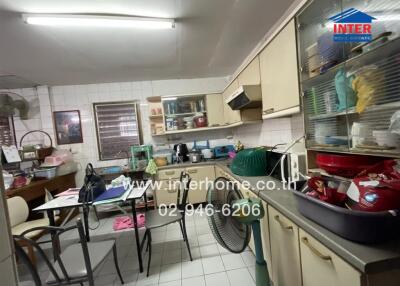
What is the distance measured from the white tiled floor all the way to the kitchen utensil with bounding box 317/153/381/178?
1139 millimetres

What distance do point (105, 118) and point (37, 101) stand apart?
111 cm

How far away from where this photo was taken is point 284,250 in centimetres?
123

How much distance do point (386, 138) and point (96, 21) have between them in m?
2.12

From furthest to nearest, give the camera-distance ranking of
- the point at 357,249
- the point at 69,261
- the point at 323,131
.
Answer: the point at 69,261 → the point at 323,131 → the point at 357,249

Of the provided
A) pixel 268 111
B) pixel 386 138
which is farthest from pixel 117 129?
pixel 386 138

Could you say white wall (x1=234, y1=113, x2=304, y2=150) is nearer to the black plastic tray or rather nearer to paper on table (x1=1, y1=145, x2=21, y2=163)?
the black plastic tray

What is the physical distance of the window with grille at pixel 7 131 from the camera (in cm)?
345

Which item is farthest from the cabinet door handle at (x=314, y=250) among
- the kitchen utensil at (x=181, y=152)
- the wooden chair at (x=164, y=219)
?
the kitchen utensil at (x=181, y=152)

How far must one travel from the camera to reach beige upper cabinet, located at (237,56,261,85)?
2021 mm

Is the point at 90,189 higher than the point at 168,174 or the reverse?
higher

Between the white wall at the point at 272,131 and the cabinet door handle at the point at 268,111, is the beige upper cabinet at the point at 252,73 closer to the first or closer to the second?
the cabinet door handle at the point at 268,111

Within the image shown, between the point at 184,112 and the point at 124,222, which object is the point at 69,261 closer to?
the point at 124,222

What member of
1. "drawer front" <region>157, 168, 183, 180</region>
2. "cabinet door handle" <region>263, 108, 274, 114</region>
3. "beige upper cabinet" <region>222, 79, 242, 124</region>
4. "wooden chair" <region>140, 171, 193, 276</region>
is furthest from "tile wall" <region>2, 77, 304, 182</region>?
"wooden chair" <region>140, 171, 193, 276</region>

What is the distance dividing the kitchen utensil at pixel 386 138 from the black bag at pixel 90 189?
2120 mm
